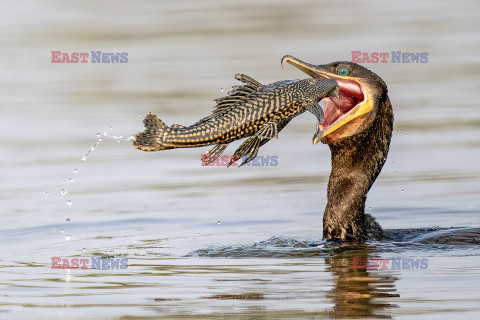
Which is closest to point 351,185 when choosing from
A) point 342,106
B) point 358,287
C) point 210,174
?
point 342,106

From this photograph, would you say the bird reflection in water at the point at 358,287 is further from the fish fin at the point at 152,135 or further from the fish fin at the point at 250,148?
the fish fin at the point at 152,135

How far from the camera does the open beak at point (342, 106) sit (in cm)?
939

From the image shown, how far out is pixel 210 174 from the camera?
12734 mm

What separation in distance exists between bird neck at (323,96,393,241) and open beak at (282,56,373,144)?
0.67ft

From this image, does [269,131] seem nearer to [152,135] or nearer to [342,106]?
[152,135]

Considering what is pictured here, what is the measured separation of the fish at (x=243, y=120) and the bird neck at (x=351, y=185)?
1.08 metres

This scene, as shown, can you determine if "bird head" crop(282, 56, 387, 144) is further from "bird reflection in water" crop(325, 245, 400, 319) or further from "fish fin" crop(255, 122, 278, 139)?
"bird reflection in water" crop(325, 245, 400, 319)

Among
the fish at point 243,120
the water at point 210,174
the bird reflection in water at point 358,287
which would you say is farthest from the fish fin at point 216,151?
the bird reflection in water at point 358,287

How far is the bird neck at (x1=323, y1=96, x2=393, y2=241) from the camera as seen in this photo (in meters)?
9.75

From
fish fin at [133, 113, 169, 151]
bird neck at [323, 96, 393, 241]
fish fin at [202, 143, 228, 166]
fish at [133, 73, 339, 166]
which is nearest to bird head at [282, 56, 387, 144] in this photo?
bird neck at [323, 96, 393, 241]

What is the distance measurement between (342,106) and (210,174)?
10.8ft

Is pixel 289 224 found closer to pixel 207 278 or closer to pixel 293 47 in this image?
pixel 207 278

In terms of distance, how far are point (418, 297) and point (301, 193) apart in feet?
14.6

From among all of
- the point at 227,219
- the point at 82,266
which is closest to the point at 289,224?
the point at 227,219
